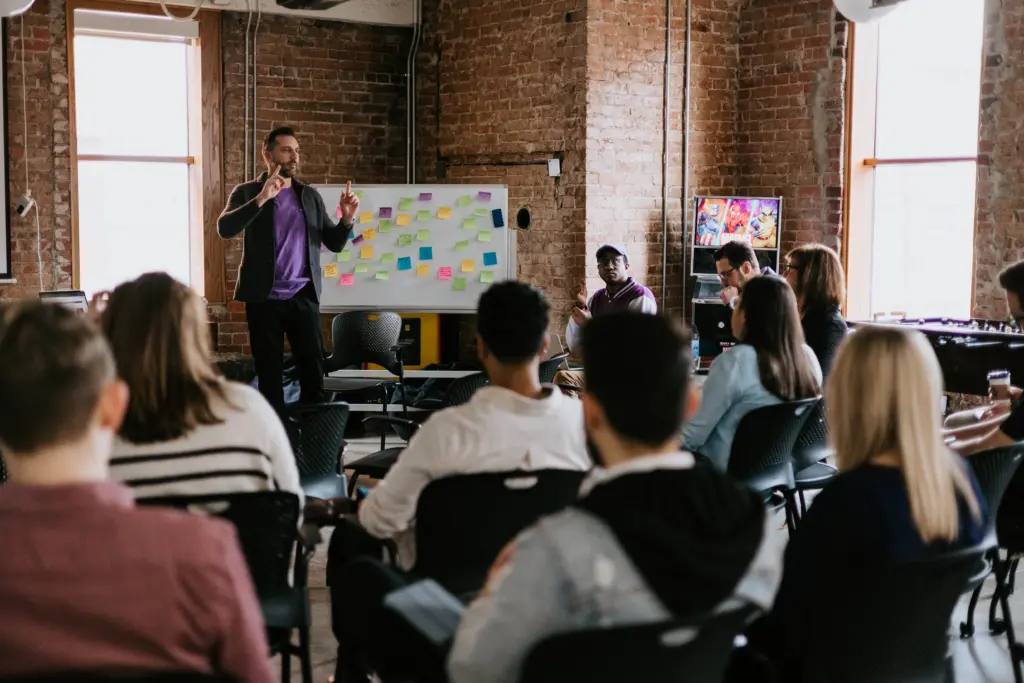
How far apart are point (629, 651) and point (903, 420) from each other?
914mm

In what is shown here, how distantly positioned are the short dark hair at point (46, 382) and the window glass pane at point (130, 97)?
7.36 m

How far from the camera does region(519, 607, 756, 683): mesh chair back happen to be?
1559 mm

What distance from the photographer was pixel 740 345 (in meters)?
3.97

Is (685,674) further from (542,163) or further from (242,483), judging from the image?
(542,163)

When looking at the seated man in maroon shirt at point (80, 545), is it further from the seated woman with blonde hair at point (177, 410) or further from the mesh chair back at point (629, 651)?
the seated woman with blonde hair at point (177, 410)

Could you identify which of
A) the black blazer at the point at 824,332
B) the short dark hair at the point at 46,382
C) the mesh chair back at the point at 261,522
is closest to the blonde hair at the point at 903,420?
the mesh chair back at the point at 261,522

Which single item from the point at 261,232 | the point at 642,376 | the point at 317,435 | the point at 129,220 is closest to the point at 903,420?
the point at 642,376

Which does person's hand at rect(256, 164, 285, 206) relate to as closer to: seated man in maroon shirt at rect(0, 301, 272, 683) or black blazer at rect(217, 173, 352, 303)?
black blazer at rect(217, 173, 352, 303)

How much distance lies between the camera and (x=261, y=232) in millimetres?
5805

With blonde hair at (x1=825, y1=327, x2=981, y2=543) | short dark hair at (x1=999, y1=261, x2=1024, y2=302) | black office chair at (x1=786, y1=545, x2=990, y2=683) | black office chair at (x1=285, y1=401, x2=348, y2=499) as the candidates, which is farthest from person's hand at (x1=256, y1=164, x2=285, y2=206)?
black office chair at (x1=786, y1=545, x2=990, y2=683)

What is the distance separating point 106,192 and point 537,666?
301 inches

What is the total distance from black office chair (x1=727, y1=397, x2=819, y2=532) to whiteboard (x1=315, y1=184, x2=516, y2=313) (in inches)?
181

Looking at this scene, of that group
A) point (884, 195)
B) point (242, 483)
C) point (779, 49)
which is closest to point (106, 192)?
point (779, 49)

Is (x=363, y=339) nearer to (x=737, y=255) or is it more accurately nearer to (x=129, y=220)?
(x=129, y=220)
